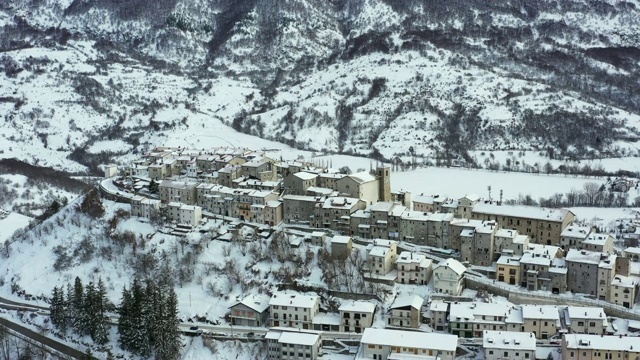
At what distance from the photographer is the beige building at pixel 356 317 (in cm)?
4666

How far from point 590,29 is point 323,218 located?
129681 mm

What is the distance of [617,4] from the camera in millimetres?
173000

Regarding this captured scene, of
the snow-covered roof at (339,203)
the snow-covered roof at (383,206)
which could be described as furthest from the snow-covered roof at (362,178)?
the snow-covered roof at (383,206)

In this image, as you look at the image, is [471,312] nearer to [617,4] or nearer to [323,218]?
[323,218]

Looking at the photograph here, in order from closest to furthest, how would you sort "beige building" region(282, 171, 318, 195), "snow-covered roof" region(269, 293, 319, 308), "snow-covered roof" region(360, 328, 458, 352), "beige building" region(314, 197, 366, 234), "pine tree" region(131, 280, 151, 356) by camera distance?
"snow-covered roof" region(360, 328, 458, 352) → "snow-covered roof" region(269, 293, 319, 308) → "pine tree" region(131, 280, 151, 356) → "beige building" region(314, 197, 366, 234) → "beige building" region(282, 171, 318, 195)

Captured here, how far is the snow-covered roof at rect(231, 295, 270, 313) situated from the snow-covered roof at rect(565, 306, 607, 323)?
20.2 m

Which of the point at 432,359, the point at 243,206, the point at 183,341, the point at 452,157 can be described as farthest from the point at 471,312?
the point at 452,157

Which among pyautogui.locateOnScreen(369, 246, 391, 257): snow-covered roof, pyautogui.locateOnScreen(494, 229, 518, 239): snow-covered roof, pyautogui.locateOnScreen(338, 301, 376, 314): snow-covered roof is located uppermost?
pyautogui.locateOnScreen(494, 229, 518, 239): snow-covered roof

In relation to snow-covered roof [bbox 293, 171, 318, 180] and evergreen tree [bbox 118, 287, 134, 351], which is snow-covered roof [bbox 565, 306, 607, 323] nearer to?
snow-covered roof [bbox 293, 171, 318, 180]

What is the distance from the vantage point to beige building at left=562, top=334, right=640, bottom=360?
131 feet

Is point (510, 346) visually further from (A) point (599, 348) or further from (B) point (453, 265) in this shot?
(B) point (453, 265)

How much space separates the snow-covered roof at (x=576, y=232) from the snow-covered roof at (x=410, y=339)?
14.1 m

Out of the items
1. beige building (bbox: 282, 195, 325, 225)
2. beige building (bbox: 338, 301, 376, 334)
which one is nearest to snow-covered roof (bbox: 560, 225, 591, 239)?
beige building (bbox: 338, 301, 376, 334)

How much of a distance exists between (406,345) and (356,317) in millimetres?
5258
